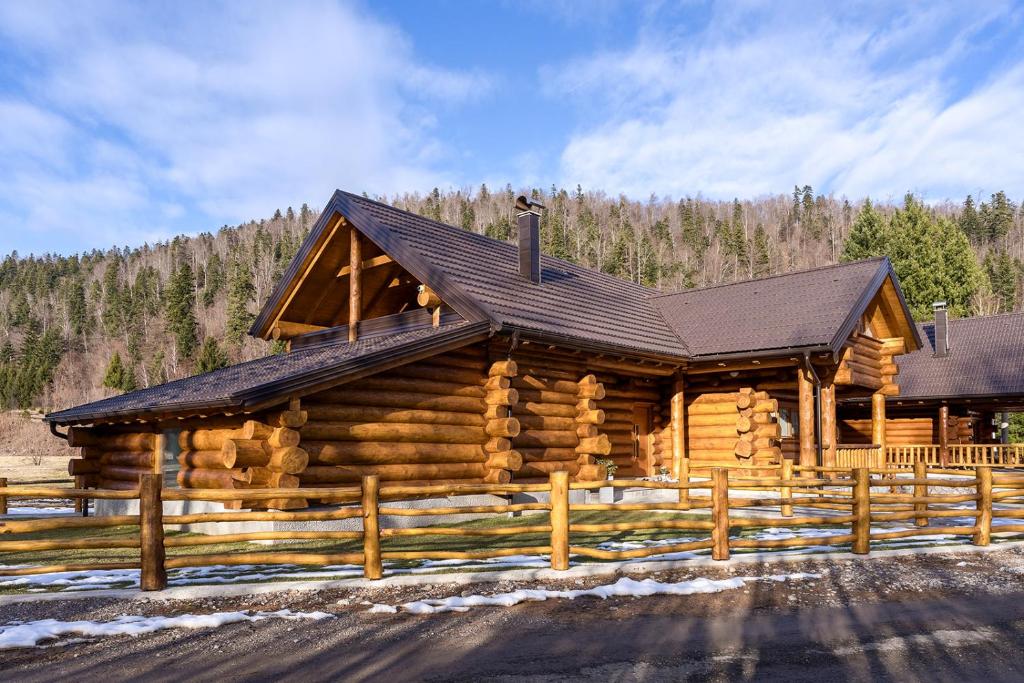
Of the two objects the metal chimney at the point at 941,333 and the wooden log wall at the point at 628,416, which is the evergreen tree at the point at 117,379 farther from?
the metal chimney at the point at 941,333

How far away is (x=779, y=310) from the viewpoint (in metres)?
20.5

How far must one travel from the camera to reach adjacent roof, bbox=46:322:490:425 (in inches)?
454

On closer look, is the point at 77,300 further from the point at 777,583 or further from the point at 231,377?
the point at 777,583

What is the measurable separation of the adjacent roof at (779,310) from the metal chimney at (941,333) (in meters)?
9.72

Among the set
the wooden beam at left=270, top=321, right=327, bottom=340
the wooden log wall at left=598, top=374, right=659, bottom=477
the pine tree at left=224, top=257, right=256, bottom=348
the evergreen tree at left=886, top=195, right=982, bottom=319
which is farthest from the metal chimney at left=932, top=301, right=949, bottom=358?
the pine tree at left=224, top=257, right=256, bottom=348

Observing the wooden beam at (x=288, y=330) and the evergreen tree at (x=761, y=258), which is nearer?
the wooden beam at (x=288, y=330)

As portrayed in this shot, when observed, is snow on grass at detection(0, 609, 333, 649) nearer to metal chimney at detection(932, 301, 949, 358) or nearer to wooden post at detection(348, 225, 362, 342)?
wooden post at detection(348, 225, 362, 342)

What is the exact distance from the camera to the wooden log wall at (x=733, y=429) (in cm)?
1941

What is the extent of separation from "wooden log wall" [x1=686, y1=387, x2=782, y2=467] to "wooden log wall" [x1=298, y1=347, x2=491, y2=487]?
6.03m

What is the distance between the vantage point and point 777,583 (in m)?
8.67

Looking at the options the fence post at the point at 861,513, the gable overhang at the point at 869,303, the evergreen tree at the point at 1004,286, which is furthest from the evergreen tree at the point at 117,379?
the evergreen tree at the point at 1004,286

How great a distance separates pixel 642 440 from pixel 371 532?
13.1 m

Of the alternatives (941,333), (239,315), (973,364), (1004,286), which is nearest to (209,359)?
(239,315)

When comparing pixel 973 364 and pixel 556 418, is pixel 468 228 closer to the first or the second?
pixel 973 364
